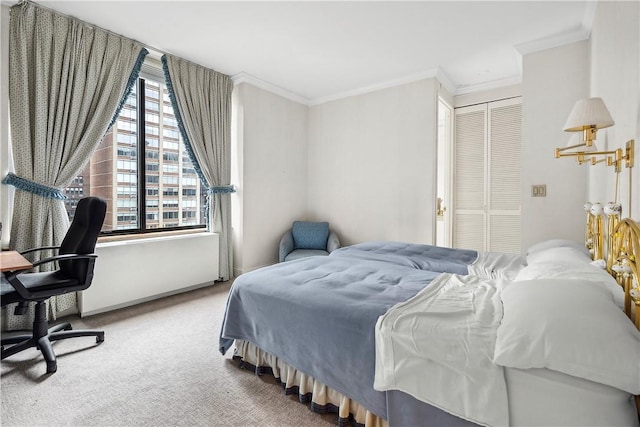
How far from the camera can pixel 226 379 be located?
1.92 metres

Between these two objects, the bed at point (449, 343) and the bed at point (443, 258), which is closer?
the bed at point (449, 343)

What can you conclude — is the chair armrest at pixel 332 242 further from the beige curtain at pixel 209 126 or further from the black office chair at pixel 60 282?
the black office chair at pixel 60 282

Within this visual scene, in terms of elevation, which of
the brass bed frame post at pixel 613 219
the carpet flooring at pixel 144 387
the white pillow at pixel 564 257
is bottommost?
the carpet flooring at pixel 144 387

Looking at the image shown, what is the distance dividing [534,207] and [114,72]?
461cm

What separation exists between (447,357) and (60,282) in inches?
101

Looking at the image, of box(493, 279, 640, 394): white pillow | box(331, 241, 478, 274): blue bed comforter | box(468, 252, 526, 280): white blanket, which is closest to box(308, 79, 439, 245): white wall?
box(331, 241, 478, 274): blue bed comforter

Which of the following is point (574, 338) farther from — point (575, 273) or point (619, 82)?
point (619, 82)

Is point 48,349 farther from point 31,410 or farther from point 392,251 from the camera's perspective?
point 392,251

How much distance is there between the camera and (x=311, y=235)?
15.1 ft

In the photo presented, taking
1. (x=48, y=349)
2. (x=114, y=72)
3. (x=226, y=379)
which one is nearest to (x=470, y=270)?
(x=226, y=379)

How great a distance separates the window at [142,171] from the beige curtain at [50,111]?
1.22 feet

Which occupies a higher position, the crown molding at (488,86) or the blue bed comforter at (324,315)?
the crown molding at (488,86)

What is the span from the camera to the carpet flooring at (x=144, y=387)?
1580mm

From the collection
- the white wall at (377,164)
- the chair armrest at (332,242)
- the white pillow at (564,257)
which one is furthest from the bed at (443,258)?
the chair armrest at (332,242)
